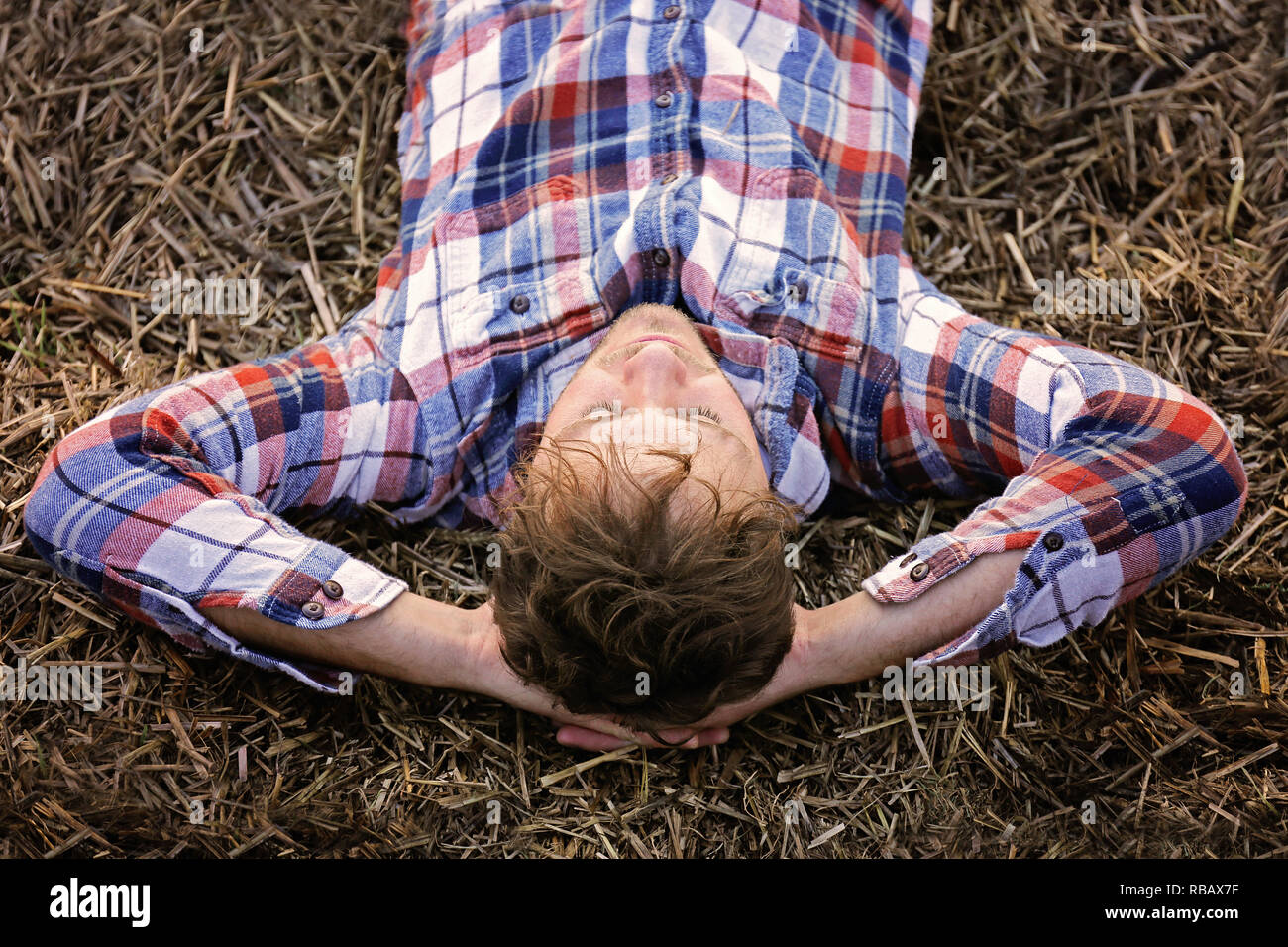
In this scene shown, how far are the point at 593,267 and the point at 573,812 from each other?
1421 millimetres

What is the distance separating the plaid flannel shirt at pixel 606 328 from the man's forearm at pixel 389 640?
48mm

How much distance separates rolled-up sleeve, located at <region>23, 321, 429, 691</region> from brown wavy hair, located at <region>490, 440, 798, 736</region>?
1.58 feet

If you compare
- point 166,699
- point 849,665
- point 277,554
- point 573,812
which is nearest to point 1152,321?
point 849,665

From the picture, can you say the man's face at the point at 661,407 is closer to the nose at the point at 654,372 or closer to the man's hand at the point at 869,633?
the nose at the point at 654,372

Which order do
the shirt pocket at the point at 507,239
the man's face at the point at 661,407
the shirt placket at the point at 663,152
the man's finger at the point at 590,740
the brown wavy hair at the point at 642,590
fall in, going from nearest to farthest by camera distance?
1. the brown wavy hair at the point at 642,590
2. the man's face at the point at 661,407
3. the man's finger at the point at 590,740
4. the shirt placket at the point at 663,152
5. the shirt pocket at the point at 507,239

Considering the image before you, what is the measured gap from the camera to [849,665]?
2.52 metres

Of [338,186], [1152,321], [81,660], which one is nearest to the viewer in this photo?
[81,660]

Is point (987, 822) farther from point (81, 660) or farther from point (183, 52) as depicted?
point (183, 52)

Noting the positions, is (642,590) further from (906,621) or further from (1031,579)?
(1031,579)

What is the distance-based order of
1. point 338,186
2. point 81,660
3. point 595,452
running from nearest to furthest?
point 595,452
point 81,660
point 338,186

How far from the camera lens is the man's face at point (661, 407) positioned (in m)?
2.31

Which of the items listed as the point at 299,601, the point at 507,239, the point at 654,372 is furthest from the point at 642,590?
the point at 507,239

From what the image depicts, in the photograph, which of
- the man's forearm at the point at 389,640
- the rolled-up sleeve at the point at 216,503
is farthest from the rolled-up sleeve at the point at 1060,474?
the rolled-up sleeve at the point at 216,503

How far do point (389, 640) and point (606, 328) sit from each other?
3.25 feet
